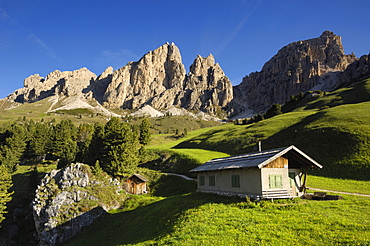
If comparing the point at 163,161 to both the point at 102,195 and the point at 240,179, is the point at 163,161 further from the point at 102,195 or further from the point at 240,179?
the point at 240,179

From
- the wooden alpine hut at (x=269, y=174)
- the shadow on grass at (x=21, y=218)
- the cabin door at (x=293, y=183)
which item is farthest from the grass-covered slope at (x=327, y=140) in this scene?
the shadow on grass at (x=21, y=218)

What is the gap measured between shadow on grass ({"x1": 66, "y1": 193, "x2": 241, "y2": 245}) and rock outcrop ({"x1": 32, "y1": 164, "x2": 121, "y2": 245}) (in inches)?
97.2

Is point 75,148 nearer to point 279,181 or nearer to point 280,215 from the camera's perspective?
point 279,181

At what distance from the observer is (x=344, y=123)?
2212 inches

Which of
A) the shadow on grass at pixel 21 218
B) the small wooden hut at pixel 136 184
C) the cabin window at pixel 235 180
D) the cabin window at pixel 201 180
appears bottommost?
the shadow on grass at pixel 21 218

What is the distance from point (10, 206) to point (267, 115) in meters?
125

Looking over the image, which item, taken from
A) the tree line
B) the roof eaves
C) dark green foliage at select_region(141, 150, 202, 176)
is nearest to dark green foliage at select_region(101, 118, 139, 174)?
the tree line

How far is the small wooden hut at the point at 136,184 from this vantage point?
52.0 meters

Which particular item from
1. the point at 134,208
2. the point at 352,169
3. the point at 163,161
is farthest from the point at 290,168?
the point at 163,161

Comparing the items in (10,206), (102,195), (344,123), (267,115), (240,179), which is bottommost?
(10,206)

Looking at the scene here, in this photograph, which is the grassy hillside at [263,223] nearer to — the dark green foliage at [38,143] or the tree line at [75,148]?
the tree line at [75,148]

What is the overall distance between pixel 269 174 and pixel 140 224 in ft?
61.2

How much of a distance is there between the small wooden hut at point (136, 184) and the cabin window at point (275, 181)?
33611 millimetres

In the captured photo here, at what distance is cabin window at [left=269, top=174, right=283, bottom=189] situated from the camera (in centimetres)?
2645
